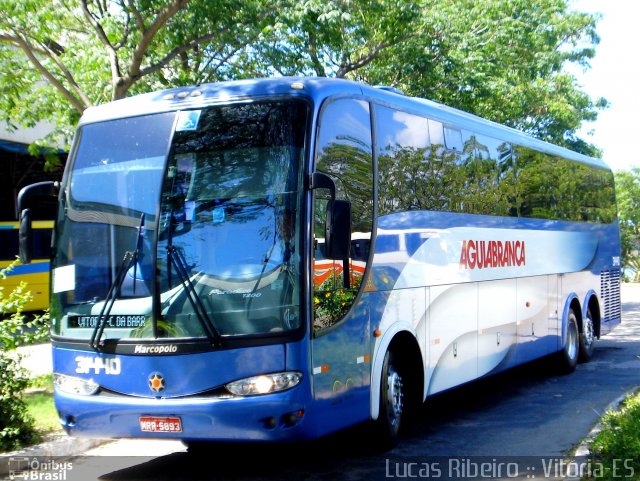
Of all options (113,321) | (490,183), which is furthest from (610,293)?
(113,321)

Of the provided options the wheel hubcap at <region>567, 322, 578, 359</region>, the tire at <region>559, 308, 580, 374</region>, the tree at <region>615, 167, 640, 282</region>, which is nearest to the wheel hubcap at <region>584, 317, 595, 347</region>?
the tire at <region>559, 308, 580, 374</region>

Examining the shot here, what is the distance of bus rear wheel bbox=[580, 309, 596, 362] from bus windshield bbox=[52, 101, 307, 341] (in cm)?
951

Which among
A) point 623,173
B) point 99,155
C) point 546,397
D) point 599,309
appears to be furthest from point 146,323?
point 623,173

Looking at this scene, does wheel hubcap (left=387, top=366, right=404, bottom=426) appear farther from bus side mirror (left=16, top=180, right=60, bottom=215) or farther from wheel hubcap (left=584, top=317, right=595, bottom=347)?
wheel hubcap (left=584, top=317, right=595, bottom=347)

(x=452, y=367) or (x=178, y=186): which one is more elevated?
(x=178, y=186)

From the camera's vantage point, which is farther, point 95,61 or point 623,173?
point 623,173

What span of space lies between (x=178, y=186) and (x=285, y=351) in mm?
1621

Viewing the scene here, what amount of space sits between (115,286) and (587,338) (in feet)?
34.6

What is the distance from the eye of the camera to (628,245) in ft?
149

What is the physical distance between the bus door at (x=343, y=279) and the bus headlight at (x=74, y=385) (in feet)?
6.20

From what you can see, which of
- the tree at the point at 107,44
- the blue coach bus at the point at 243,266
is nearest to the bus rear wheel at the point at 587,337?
the blue coach bus at the point at 243,266

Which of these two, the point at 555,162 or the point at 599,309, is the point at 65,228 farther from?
the point at 599,309

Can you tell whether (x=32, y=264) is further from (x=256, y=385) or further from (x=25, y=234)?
(x=256, y=385)

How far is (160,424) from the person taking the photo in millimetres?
6676
